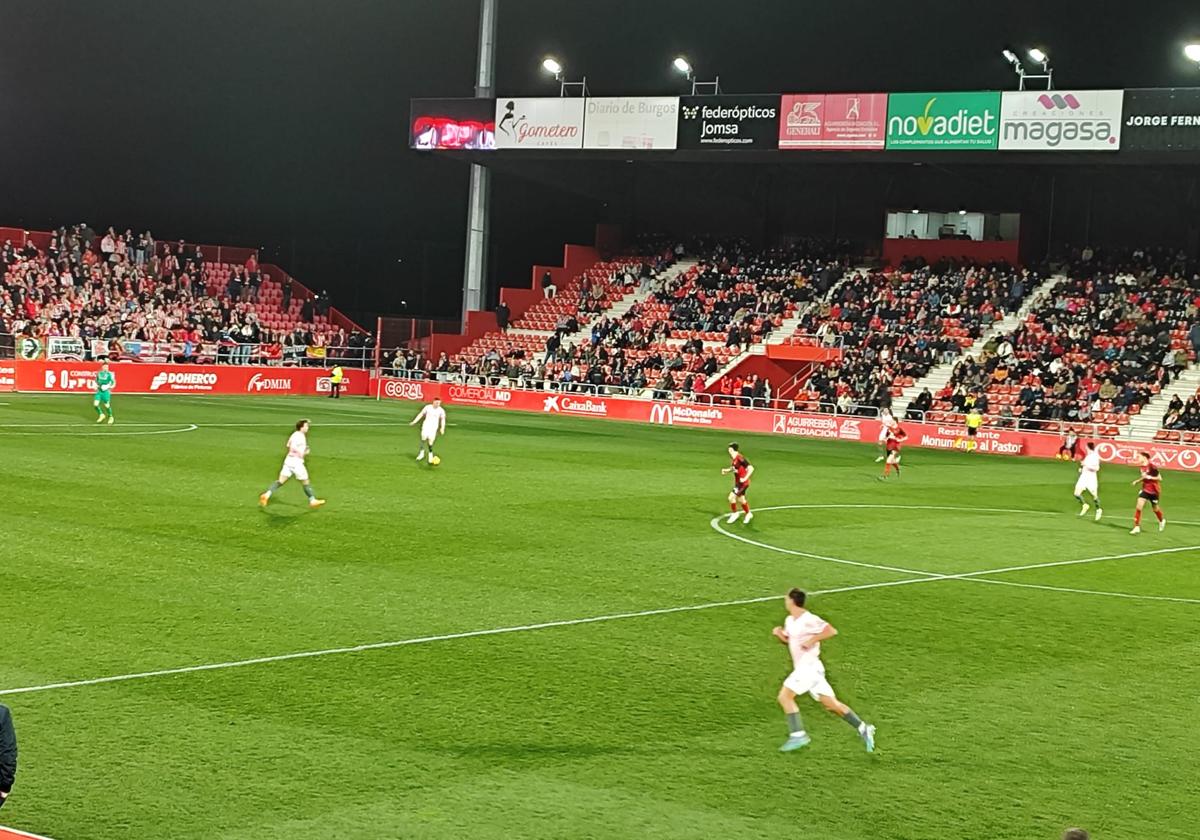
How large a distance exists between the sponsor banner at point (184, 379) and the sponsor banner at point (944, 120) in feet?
83.1

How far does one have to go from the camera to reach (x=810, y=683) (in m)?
11.4

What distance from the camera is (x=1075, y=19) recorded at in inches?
2357

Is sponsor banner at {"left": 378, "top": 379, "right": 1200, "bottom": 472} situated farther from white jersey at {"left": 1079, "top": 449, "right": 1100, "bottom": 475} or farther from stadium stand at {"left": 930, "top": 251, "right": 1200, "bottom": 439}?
white jersey at {"left": 1079, "top": 449, "right": 1100, "bottom": 475}

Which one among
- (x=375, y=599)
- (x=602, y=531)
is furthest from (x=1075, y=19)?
(x=375, y=599)

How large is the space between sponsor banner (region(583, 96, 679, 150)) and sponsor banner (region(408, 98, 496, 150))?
4.29 m

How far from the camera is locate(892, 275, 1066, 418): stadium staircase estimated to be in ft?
177

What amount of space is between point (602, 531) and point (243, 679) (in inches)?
445

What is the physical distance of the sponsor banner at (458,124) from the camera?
61.6 m

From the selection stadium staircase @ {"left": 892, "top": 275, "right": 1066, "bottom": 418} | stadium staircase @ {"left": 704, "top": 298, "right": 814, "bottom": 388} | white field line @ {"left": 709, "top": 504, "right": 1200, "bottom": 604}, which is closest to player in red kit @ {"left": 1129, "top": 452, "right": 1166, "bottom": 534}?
white field line @ {"left": 709, "top": 504, "right": 1200, "bottom": 604}

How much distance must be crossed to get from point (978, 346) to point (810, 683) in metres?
47.0

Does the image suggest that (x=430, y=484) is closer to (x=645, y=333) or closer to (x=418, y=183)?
(x=645, y=333)

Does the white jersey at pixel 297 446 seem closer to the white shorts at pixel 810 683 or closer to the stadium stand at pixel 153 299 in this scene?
the white shorts at pixel 810 683

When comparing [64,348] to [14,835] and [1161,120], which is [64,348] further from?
[14,835]

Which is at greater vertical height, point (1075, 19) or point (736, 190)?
point (1075, 19)
